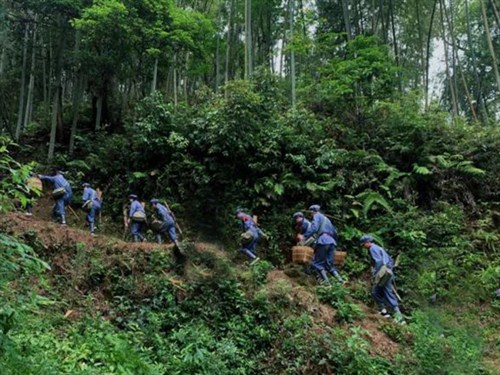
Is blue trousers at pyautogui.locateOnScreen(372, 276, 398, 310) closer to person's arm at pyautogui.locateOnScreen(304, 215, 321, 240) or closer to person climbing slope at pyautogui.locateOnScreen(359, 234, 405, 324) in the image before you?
person climbing slope at pyautogui.locateOnScreen(359, 234, 405, 324)

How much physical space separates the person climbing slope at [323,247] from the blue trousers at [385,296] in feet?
2.65

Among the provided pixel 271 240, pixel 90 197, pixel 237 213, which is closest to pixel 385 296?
pixel 271 240

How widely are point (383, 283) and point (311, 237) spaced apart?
1.86 metres

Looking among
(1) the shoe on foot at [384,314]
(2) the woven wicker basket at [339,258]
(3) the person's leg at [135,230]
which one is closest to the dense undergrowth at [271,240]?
(2) the woven wicker basket at [339,258]

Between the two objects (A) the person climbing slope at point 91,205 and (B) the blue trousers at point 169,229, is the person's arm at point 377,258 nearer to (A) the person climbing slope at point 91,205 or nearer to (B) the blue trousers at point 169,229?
(B) the blue trousers at point 169,229

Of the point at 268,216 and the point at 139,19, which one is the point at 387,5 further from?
the point at 268,216

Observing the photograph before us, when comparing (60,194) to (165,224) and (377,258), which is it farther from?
(377,258)

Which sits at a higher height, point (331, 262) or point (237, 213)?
point (237, 213)

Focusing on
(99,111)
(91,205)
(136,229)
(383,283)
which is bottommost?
(383,283)

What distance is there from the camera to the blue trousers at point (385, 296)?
8648 mm

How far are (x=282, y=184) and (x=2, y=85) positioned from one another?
12.8 m

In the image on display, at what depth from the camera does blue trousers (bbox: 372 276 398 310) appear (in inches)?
340

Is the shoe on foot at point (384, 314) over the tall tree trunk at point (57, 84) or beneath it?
beneath

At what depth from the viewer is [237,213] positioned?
1149 cm
